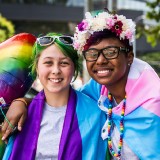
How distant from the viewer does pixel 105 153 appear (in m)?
2.74

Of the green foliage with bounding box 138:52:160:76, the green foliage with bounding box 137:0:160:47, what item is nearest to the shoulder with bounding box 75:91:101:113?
the green foliage with bounding box 138:52:160:76

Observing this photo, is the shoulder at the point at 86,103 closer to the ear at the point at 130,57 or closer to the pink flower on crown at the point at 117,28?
the ear at the point at 130,57

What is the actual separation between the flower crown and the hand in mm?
577

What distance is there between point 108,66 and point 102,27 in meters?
0.27

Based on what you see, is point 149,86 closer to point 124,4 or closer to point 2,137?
point 2,137

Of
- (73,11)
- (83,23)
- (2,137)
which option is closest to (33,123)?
(2,137)

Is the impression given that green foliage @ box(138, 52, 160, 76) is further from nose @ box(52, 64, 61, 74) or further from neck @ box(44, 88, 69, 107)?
nose @ box(52, 64, 61, 74)

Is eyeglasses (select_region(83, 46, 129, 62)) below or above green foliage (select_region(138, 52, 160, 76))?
below

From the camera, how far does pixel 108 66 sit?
8.67 feet

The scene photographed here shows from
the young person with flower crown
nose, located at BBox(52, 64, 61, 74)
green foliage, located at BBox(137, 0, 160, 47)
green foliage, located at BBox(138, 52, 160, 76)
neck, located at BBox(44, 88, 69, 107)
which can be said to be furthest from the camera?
green foliage, located at BBox(137, 0, 160, 47)

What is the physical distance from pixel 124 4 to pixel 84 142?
3809 centimetres

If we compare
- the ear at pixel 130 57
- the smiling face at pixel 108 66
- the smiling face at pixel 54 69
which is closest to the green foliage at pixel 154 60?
the ear at pixel 130 57

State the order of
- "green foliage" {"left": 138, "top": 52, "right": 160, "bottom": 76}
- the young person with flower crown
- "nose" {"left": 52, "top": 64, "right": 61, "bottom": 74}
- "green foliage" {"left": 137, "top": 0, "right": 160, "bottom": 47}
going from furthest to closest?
"green foliage" {"left": 137, "top": 0, "right": 160, "bottom": 47} < "green foliage" {"left": 138, "top": 52, "right": 160, "bottom": 76} < "nose" {"left": 52, "top": 64, "right": 61, "bottom": 74} < the young person with flower crown

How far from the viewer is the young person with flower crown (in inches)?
101
